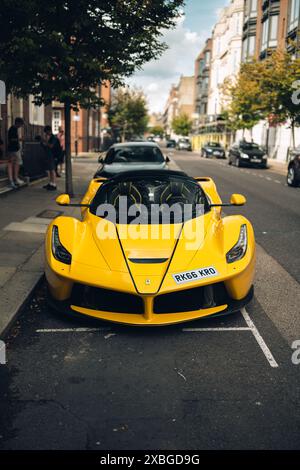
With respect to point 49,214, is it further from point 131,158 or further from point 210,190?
point 210,190

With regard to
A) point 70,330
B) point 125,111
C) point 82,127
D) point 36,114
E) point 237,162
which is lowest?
point 70,330

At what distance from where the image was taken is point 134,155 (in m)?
12.4

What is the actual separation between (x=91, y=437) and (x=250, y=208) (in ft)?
34.4

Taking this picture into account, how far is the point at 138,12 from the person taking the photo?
38.1 ft

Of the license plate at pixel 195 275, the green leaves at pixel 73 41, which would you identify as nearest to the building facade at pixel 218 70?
the green leaves at pixel 73 41

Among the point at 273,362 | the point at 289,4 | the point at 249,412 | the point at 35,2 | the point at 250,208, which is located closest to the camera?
the point at 249,412

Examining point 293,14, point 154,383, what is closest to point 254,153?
point 293,14

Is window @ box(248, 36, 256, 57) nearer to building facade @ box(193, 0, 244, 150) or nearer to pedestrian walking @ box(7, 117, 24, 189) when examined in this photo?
building facade @ box(193, 0, 244, 150)

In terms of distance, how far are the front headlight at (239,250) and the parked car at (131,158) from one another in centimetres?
693

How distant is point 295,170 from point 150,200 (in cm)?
1446

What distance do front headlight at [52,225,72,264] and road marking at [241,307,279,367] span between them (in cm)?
174

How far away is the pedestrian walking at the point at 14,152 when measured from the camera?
13523 millimetres

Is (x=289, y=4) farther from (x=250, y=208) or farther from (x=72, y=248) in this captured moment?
(x=72, y=248)
